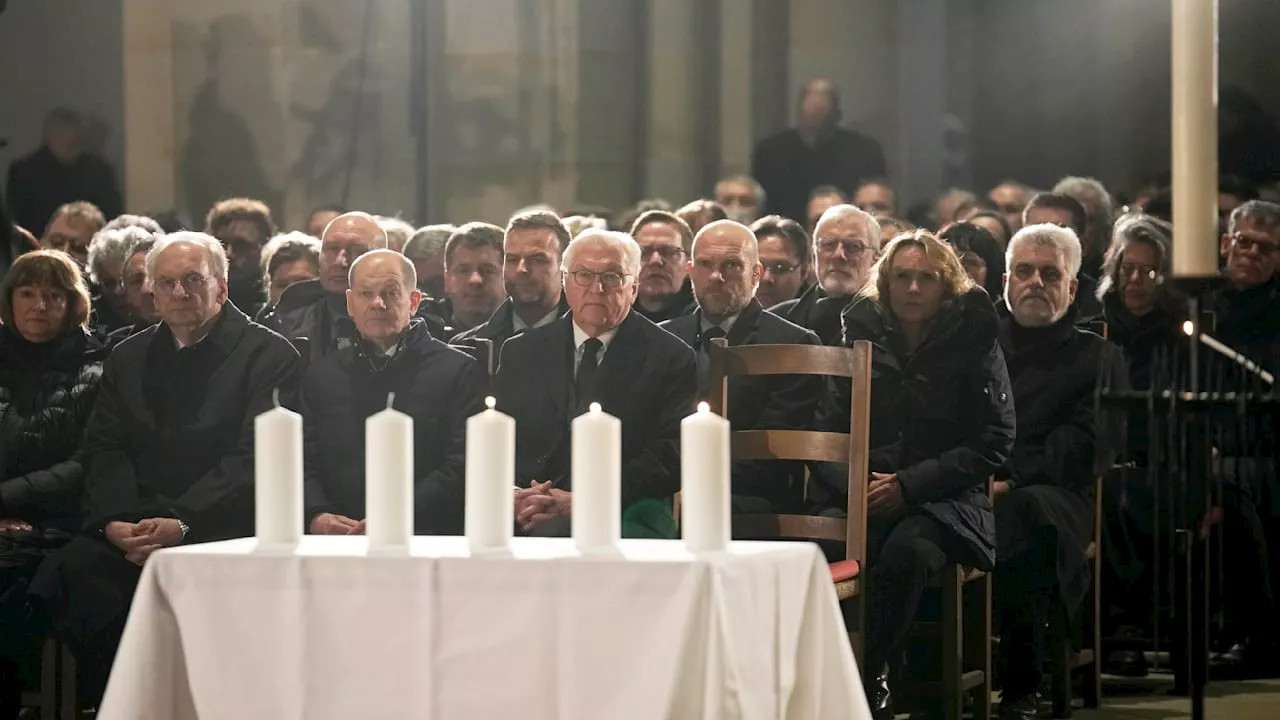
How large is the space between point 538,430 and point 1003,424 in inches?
52.8

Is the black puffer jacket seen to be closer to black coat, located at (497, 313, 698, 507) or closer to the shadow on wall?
the shadow on wall

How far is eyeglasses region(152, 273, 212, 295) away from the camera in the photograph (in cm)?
535

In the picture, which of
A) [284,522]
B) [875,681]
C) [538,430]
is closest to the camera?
[284,522]

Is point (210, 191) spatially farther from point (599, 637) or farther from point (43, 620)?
point (599, 637)

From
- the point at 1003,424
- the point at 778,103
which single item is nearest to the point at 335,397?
the point at 778,103

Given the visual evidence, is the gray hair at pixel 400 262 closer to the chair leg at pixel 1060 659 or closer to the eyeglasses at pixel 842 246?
the eyeglasses at pixel 842 246

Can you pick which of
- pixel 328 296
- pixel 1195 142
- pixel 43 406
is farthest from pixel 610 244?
pixel 1195 142

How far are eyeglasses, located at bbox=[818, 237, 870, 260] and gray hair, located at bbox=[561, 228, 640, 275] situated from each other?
0.54m

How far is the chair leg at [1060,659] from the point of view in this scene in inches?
191

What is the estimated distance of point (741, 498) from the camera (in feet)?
16.5

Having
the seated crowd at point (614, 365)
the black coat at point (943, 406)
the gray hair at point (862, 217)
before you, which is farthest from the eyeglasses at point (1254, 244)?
the gray hair at point (862, 217)

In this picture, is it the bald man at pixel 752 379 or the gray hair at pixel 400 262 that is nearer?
the bald man at pixel 752 379

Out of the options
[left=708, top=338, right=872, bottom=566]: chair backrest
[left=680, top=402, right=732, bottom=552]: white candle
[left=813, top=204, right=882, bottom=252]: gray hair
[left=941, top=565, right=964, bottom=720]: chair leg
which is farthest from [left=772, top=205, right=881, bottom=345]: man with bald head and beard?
[left=680, top=402, right=732, bottom=552]: white candle

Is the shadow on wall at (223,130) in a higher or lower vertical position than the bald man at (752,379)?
higher
